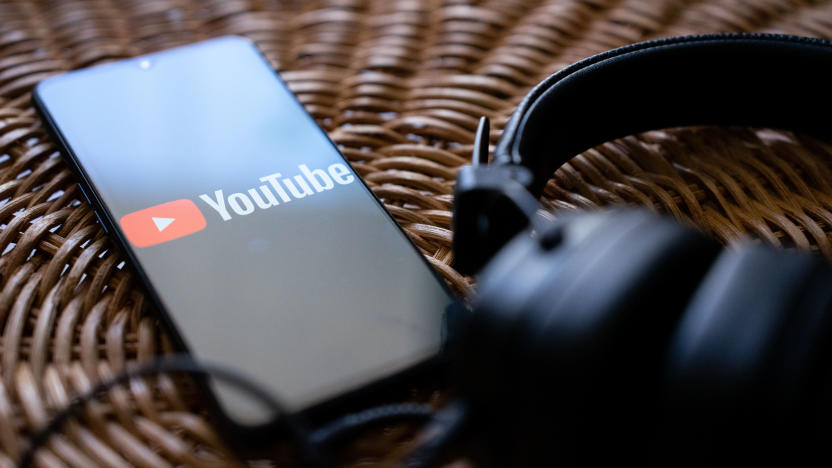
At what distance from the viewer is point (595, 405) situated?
0.75 ft

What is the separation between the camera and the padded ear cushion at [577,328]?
230mm

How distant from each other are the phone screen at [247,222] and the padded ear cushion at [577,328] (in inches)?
3.9

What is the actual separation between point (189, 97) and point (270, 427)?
0.25 metres

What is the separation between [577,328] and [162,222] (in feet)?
0.79

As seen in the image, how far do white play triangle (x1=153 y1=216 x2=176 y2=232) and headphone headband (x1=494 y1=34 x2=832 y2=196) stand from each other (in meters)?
0.19

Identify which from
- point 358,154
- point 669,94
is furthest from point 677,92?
point 358,154

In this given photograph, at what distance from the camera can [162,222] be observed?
394mm

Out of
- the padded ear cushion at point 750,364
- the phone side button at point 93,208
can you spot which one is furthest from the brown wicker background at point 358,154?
the padded ear cushion at point 750,364

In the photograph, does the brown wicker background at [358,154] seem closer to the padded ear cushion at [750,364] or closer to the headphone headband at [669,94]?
the headphone headband at [669,94]

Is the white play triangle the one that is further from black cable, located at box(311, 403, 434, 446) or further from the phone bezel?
black cable, located at box(311, 403, 434, 446)

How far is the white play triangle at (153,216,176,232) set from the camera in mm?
392

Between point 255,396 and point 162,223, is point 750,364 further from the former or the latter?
point 162,223

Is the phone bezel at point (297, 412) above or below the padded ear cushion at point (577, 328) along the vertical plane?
below

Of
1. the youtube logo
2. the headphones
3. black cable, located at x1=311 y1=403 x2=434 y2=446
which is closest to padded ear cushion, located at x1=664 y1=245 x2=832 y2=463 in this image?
the headphones
